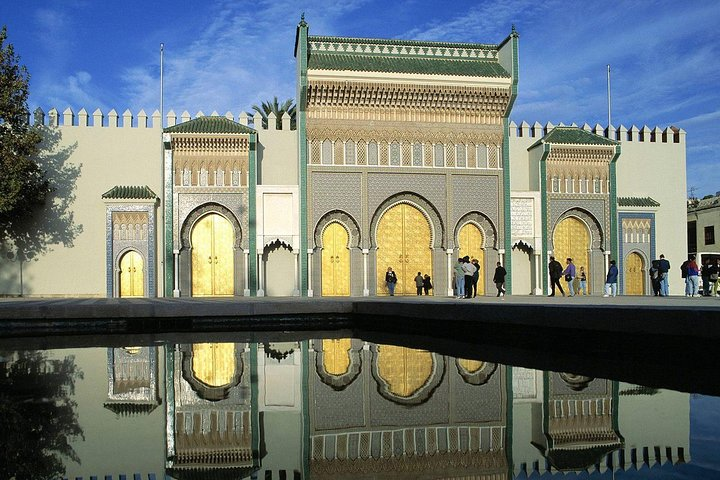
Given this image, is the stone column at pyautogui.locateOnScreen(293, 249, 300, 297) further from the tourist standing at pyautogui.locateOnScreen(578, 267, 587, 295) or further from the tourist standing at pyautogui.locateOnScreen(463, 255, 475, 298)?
the tourist standing at pyautogui.locateOnScreen(578, 267, 587, 295)

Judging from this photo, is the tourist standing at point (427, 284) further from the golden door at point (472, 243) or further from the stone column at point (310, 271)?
the stone column at point (310, 271)

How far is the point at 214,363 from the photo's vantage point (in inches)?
253

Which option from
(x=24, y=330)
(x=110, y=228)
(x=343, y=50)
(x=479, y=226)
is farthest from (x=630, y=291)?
(x=24, y=330)

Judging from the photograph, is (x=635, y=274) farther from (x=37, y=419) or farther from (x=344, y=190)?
(x=37, y=419)

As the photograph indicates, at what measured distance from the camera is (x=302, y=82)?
62.4 ft

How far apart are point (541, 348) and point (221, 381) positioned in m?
4.08

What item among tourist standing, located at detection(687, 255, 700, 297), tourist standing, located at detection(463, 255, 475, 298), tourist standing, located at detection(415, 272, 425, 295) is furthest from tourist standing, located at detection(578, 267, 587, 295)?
tourist standing, located at detection(463, 255, 475, 298)

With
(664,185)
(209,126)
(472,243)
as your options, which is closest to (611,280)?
(472,243)

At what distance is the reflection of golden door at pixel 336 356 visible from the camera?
5.92 metres

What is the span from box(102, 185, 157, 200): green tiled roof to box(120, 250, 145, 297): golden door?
62.5 inches

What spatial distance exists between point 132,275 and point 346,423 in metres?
16.8

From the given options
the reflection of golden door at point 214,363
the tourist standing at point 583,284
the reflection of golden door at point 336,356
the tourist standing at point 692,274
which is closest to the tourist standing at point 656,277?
the tourist standing at point 692,274

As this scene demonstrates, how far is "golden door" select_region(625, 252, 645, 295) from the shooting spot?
21.6 metres

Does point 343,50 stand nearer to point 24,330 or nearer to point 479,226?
point 479,226
